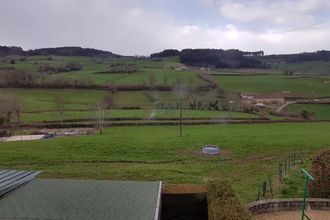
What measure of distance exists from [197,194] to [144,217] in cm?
490

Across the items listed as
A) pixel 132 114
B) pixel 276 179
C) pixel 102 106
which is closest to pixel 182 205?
pixel 276 179

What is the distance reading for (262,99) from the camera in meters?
105

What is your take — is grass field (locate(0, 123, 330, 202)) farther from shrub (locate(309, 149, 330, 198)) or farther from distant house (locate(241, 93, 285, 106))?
distant house (locate(241, 93, 285, 106))

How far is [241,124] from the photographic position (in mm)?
77062

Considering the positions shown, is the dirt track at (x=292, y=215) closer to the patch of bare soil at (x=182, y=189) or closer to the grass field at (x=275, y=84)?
the patch of bare soil at (x=182, y=189)

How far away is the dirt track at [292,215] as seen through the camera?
19864mm

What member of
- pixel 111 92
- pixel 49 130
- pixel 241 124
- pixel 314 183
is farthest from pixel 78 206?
pixel 111 92

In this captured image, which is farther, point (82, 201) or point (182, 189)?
point (182, 189)

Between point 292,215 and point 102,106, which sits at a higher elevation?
point 292,215

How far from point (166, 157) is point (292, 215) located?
2333cm

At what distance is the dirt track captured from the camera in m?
19.9

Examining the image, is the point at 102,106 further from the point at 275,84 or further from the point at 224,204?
the point at 224,204

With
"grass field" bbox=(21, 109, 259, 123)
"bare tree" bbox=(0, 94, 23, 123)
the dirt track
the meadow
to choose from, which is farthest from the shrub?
"bare tree" bbox=(0, 94, 23, 123)

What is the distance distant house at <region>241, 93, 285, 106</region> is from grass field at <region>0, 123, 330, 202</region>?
40.9 m
